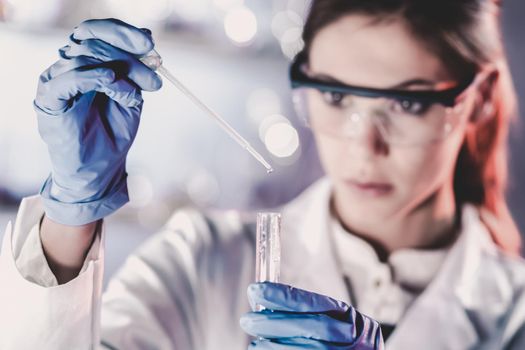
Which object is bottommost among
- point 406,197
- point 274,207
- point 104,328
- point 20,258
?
point 274,207

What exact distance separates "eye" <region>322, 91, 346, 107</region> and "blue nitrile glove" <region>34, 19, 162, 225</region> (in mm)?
719

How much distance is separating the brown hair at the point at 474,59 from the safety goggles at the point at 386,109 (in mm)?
122

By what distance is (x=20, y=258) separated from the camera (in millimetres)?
1623

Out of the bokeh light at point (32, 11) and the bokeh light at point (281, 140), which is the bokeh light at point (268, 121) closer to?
the bokeh light at point (281, 140)

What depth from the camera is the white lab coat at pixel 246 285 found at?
6.79 feet

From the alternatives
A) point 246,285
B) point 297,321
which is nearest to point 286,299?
point 297,321

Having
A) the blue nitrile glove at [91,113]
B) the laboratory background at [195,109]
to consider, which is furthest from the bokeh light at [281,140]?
the blue nitrile glove at [91,113]

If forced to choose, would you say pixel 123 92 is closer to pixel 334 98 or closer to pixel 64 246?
pixel 64 246

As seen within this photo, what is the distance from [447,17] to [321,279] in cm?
88

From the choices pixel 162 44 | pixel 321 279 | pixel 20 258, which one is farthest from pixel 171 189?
pixel 20 258

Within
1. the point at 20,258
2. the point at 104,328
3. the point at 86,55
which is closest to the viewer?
the point at 86,55

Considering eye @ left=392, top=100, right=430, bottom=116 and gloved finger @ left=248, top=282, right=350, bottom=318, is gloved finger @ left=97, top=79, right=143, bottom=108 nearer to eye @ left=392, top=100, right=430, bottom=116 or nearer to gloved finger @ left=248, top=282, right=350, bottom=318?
gloved finger @ left=248, top=282, right=350, bottom=318

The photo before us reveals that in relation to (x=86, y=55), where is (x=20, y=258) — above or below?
below

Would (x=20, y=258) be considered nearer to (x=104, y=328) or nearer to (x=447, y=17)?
(x=104, y=328)
